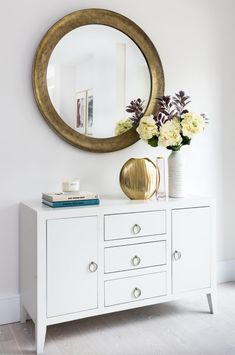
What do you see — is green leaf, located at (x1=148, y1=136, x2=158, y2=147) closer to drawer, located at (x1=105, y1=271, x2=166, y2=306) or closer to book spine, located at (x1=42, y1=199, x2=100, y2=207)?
book spine, located at (x1=42, y1=199, x2=100, y2=207)

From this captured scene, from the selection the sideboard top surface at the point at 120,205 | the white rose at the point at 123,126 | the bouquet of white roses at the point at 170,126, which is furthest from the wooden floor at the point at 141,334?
the white rose at the point at 123,126

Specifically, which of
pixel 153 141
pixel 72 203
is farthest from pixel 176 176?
pixel 72 203

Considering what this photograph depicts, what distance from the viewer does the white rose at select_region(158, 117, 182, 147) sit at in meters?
2.35

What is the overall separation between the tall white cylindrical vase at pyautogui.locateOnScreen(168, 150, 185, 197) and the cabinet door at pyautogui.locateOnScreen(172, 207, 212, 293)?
0.55ft

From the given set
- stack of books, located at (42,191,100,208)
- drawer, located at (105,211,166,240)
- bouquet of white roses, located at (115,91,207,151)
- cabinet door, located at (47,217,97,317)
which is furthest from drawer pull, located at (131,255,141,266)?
bouquet of white roses, located at (115,91,207,151)

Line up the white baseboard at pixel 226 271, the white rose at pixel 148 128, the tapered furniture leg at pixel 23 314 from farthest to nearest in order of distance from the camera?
the white baseboard at pixel 226 271
the white rose at pixel 148 128
the tapered furniture leg at pixel 23 314

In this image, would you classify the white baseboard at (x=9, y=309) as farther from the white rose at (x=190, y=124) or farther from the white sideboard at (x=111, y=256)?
the white rose at (x=190, y=124)

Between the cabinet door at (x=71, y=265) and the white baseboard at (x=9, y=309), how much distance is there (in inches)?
15.6

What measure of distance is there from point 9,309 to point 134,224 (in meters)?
0.88

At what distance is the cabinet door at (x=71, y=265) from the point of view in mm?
2004

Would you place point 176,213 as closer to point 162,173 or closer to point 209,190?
point 162,173

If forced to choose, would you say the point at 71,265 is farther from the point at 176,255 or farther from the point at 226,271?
the point at 226,271

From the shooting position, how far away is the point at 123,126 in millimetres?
2602

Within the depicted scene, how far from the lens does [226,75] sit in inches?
119
